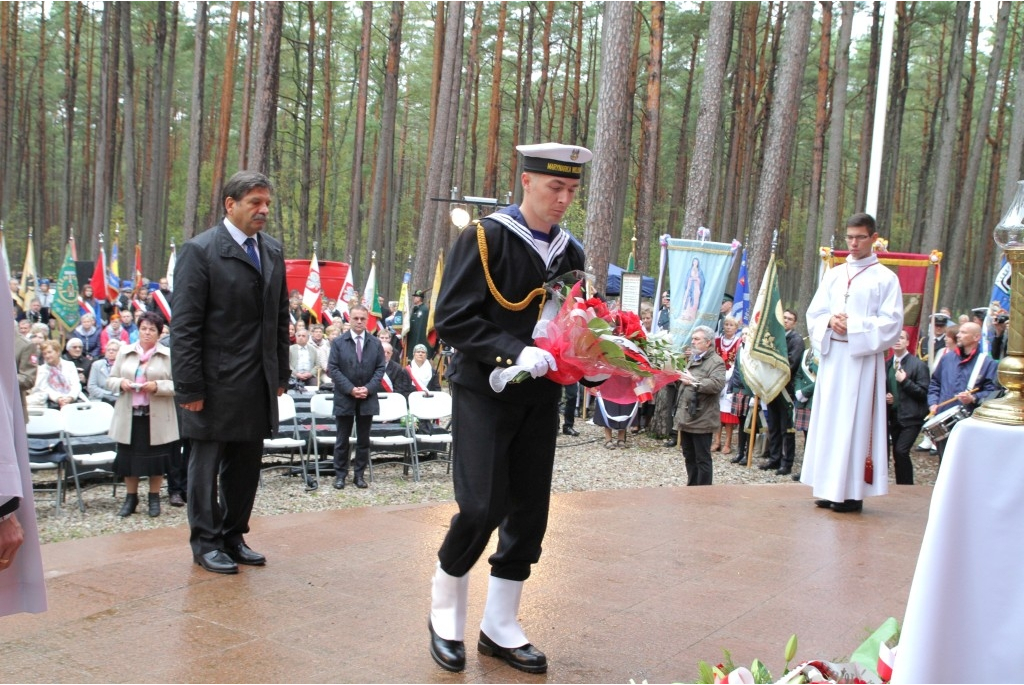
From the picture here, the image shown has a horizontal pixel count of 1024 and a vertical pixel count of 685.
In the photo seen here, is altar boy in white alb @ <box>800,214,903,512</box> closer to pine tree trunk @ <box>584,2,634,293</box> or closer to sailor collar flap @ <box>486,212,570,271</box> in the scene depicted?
sailor collar flap @ <box>486,212,570,271</box>

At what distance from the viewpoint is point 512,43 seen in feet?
114

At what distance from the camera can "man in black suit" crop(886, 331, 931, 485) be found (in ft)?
35.8

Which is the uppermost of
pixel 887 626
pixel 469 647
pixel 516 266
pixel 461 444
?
pixel 516 266

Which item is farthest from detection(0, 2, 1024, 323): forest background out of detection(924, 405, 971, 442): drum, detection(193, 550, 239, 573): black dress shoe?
detection(193, 550, 239, 573): black dress shoe

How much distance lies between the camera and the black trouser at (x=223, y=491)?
4973 millimetres

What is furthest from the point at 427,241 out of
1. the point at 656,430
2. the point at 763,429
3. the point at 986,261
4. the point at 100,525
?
the point at 986,261

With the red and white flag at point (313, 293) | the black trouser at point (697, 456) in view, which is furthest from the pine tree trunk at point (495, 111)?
the black trouser at point (697, 456)

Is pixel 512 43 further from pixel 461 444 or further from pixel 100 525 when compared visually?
pixel 461 444

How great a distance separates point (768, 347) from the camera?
37.8 feet

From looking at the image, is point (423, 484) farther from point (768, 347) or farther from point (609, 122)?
point (609, 122)

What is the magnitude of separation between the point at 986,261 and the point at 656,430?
29.2 meters

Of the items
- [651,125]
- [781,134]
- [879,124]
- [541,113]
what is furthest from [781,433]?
[541,113]

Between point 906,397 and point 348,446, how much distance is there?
21.5 feet

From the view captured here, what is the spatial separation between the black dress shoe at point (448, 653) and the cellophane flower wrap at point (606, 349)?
110cm
